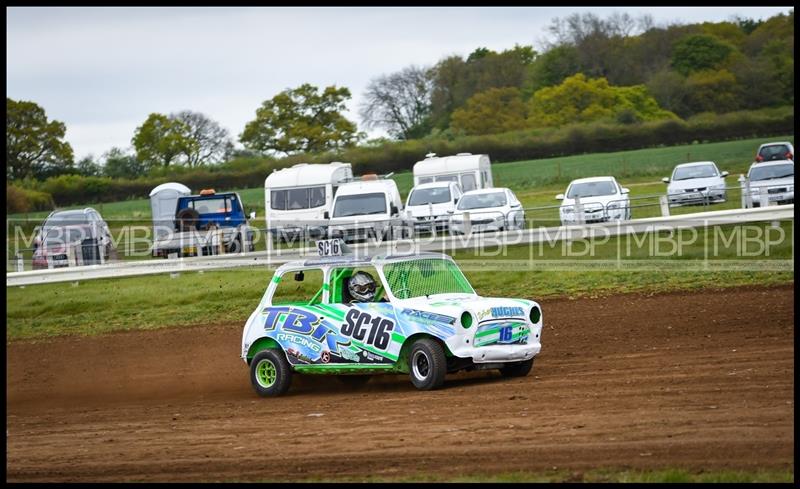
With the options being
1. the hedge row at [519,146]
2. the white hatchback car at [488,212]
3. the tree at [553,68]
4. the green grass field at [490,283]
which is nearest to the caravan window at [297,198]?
the white hatchback car at [488,212]

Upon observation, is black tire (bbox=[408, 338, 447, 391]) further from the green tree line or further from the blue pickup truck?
the green tree line

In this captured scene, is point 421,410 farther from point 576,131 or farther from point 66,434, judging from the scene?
point 576,131

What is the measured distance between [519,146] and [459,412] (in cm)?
5670

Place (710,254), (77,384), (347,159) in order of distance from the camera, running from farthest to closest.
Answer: (347,159) → (710,254) → (77,384)

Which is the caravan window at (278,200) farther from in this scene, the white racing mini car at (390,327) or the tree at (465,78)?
the tree at (465,78)

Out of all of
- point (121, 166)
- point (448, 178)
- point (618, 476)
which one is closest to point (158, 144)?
point (121, 166)

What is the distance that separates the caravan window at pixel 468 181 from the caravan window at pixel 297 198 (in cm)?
474

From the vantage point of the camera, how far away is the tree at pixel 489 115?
7962 centimetres

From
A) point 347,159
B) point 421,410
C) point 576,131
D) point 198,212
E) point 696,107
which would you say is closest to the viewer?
point 421,410

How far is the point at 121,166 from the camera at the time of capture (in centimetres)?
7488

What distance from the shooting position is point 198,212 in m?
33.7

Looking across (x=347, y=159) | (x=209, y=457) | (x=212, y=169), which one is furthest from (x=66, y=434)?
(x=212, y=169)

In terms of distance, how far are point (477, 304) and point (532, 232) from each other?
10.9 meters

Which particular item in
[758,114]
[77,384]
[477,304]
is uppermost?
[758,114]
